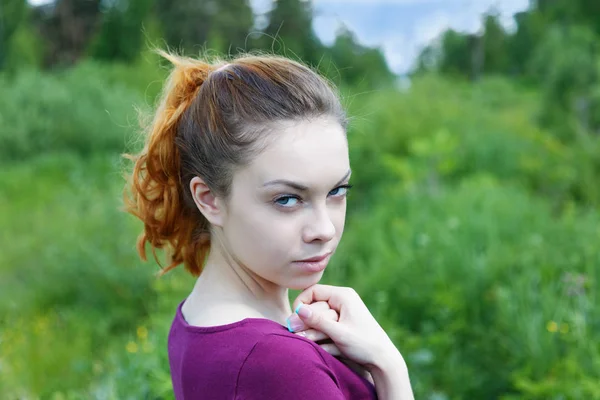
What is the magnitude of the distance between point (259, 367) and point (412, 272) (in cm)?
368

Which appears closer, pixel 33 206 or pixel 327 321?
pixel 327 321

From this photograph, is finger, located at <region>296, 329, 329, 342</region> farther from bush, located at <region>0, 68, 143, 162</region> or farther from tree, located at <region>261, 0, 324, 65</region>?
tree, located at <region>261, 0, 324, 65</region>

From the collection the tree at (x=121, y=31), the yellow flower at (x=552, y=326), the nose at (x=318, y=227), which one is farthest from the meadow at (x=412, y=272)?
the tree at (x=121, y=31)

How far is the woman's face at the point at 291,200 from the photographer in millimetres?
1323

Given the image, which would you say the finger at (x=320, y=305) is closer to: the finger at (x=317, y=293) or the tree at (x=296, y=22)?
the finger at (x=317, y=293)

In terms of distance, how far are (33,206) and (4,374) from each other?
511 centimetres

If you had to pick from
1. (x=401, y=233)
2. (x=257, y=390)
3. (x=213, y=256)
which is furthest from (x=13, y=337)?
(x=257, y=390)

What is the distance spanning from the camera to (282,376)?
1.19 m

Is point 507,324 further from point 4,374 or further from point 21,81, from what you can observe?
point 21,81

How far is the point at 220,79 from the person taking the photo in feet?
4.79

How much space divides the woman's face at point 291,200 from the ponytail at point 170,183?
26 cm

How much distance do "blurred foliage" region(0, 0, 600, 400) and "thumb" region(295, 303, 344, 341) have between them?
624mm

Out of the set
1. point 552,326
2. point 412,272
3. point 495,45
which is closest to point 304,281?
point 552,326

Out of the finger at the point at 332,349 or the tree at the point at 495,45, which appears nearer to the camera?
the finger at the point at 332,349
